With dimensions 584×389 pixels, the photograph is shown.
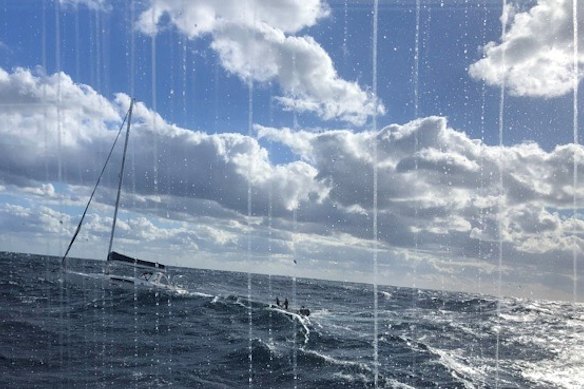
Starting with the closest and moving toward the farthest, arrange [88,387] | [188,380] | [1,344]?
[88,387], [188,380], [1,344]

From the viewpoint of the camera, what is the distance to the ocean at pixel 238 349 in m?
25.1

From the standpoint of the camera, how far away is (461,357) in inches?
1446

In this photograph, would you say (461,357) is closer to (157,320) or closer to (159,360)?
(159,360)

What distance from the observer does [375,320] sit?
59719mm

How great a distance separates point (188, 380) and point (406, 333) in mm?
29122

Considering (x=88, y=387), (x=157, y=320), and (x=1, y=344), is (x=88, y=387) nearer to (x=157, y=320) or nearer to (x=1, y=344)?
(x=1, y=344)

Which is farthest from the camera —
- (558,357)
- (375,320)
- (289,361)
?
(375,320)

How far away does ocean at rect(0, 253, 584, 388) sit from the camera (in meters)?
25.1

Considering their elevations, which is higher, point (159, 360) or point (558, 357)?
point (159, 360)

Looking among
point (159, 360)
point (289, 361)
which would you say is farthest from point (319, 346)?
point (159, 360)

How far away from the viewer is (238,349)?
108ft

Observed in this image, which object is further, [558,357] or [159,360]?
[558,357]

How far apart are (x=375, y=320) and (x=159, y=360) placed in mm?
36511

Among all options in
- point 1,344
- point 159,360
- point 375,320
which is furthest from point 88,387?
point 375,320
